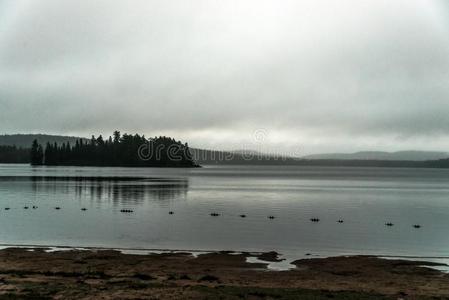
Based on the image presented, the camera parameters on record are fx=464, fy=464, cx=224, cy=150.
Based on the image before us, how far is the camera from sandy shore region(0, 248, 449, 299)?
2278cm

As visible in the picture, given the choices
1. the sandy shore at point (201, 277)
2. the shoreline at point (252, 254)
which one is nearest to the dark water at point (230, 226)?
the shoreline at point (252, 254)

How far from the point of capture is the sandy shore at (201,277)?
22781mm

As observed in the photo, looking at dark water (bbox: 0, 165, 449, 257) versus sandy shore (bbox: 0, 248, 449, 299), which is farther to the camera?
dark water (bbox: 0, 165, 449, 257)

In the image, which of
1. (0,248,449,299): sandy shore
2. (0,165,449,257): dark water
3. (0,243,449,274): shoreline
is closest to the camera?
(0,248,449,299): sandy shore

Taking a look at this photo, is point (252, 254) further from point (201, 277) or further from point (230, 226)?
point (230, 226)

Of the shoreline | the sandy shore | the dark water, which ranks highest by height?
the sandy shore

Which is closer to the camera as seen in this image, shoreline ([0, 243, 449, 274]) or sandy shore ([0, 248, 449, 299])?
sandy shore ([0, 248, 449, 299])

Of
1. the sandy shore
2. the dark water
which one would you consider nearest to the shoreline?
the sandy shore

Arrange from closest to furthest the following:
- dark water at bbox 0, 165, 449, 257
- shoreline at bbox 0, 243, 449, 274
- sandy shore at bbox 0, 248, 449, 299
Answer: sandy shore at bbox 0, 248, 449, 299 → shoreline at bbox 0, 243, 449, 274 → dark water at bbox 0, 165, 449, 257

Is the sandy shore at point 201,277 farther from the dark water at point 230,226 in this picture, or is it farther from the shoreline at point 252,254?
the dark water at point 230,226

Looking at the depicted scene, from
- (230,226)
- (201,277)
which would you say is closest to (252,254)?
(201,277)

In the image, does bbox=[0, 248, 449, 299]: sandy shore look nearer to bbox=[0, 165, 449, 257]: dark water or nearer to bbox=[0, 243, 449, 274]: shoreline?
bbox=[0, 243, 449, 274]: shoreline

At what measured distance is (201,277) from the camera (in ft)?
90.2

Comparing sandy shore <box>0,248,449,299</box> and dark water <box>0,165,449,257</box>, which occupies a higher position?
sandy shore <box>0,248,449,299</box>
